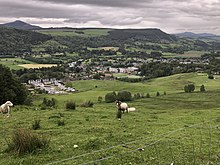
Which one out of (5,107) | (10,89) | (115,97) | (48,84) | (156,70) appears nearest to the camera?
(5,107)

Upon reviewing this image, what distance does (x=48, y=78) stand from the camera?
15600cm

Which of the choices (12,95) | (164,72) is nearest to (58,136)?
(12,95)

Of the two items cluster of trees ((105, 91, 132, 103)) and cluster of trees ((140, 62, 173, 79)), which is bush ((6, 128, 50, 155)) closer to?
cluster of trees ((105, 91, 132, 103))

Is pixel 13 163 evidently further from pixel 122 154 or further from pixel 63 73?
pixel 63 73

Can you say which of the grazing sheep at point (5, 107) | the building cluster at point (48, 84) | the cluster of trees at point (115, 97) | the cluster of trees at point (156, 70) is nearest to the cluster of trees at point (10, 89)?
the grazing sheep at point (5, 107)

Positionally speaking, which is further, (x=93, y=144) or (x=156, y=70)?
(x=156, y=70)

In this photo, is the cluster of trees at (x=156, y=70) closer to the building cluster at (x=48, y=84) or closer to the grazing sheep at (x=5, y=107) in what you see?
the building cluster at (x=48, y=84)

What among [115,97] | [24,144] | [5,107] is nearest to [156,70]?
[115,97]

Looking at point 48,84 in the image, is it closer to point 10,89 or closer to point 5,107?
point 10,89

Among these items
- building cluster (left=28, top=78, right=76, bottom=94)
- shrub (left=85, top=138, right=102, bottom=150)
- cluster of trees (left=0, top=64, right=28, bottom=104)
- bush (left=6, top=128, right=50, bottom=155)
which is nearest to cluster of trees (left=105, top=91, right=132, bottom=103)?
cluster of trees (left=0, top=64, right=28, bottom=104)

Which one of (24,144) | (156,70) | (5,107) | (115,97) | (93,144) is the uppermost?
(24,144)

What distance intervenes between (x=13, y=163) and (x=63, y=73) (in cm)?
16216

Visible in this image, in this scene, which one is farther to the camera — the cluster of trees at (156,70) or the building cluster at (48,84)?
the cluster of trees at (156,70)

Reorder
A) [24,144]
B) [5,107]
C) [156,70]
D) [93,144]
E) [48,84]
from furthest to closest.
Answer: [156,70], [48,84], [5,107], [93,144], [24,144]
